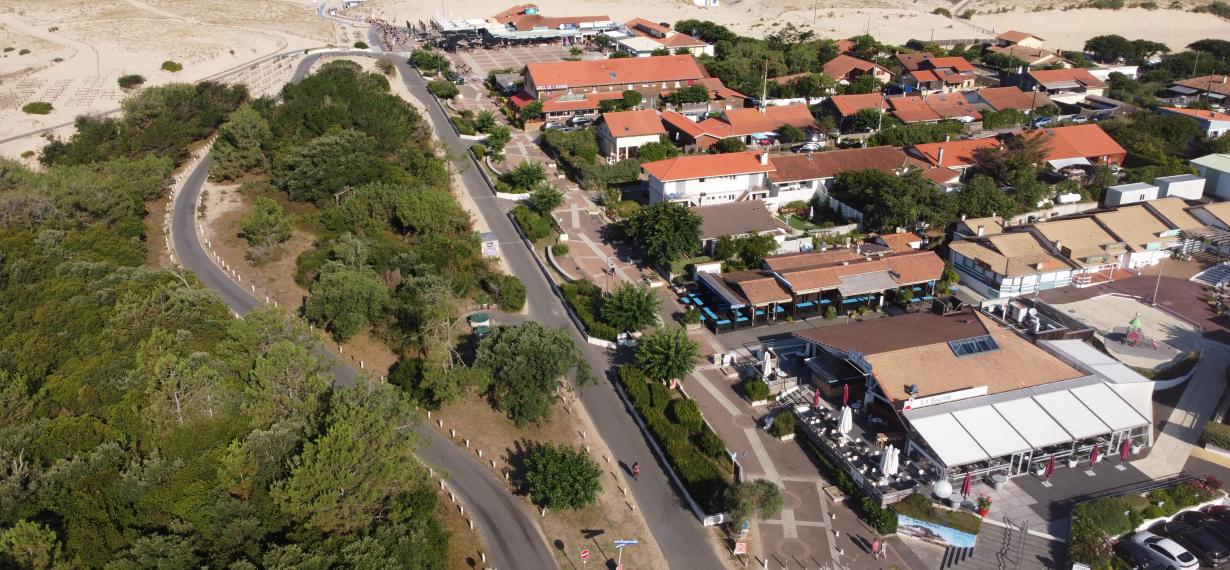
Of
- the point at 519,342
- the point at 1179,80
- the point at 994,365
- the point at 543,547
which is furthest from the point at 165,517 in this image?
the point at 1179,80

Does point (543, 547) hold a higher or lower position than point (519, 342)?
lower

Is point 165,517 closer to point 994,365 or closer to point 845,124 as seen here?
point 994,365

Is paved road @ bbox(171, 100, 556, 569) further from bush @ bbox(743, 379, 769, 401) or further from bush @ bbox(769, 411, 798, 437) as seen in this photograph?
bush @ bbox(743, 379, 769, 401)

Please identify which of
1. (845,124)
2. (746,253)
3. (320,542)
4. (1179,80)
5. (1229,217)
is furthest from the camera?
(1179,80)

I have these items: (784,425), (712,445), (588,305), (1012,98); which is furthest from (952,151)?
(712,445)

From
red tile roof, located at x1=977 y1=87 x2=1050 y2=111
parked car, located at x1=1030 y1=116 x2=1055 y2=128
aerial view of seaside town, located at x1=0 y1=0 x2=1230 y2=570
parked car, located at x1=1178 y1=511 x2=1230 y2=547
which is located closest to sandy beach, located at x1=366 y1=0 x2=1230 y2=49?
red tile roof, located at x1=977 y1=87 x2=1050 y2=111

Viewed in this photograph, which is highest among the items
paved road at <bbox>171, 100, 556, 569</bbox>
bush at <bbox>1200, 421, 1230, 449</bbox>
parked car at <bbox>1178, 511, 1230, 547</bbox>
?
bush at <bbox>1200, 421, 1230, 449</bbox>
